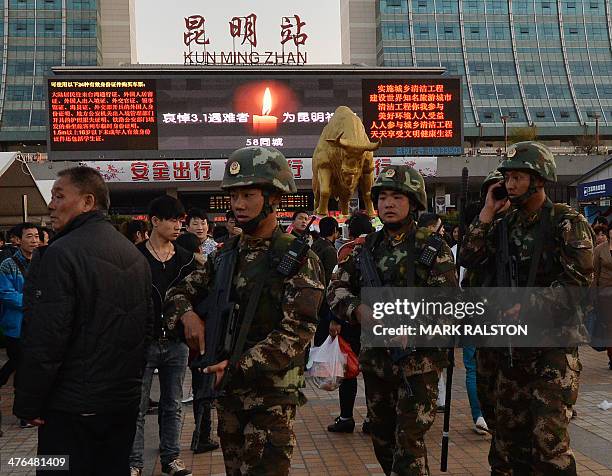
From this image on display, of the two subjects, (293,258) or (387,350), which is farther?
(387,350)

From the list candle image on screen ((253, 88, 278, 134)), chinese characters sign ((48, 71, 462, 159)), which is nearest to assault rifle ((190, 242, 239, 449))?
chinese characters sign ((48, 71, 462, 159))

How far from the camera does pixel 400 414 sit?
11.0 ft

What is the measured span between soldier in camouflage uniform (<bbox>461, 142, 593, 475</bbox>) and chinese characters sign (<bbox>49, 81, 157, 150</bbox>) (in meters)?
28.2

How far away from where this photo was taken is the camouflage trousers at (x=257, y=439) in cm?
282

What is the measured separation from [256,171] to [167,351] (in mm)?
1896

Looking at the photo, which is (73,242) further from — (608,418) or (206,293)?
(608,418)

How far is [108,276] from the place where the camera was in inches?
112

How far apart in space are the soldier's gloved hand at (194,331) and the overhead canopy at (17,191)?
691 cm

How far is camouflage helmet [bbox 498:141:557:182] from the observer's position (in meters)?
3.60

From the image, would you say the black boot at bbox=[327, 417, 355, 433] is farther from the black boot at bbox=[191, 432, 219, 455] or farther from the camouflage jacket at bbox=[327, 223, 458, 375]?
the camouflage jacket at bbox=[327, 223, 458, 375]

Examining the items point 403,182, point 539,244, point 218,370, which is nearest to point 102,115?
point 403,182

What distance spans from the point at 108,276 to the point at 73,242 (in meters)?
0.21

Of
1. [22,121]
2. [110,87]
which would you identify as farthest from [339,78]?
[22,121]

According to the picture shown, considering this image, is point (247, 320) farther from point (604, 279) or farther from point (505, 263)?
point (604, 279)
